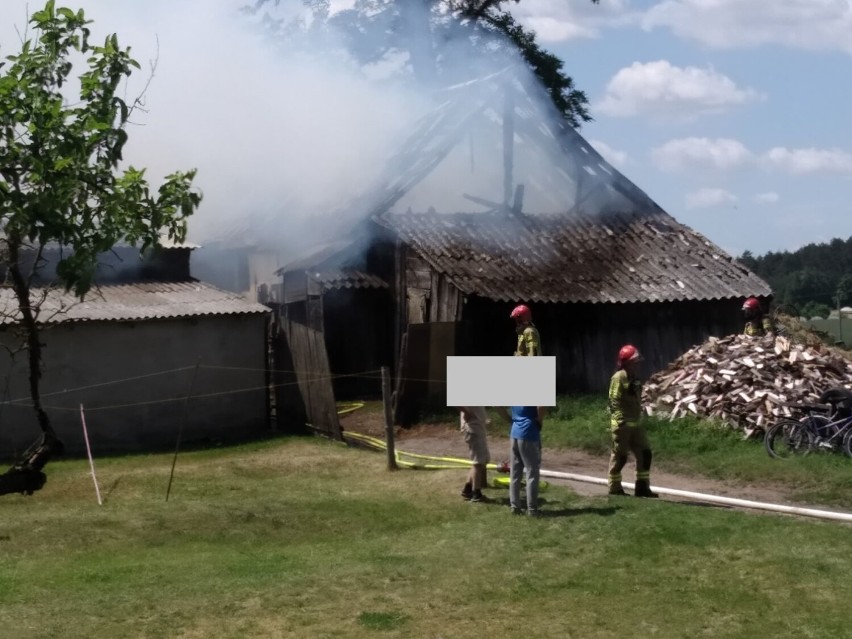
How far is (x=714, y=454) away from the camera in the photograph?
14914 mm

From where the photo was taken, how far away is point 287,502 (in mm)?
A: 12578

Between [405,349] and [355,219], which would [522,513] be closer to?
[405,349]

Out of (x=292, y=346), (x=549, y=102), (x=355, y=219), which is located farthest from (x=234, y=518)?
(x=549, y=102)

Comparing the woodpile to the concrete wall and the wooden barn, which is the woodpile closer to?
the wooden barn

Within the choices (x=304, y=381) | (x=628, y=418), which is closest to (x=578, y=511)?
(x=628, y=418)

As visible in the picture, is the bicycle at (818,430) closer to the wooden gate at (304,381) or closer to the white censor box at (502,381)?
the white censor box at (502,381)

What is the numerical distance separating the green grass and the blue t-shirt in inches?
134

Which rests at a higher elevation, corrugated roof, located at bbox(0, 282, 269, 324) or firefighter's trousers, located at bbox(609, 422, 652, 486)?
corrugated roof, located at bbox(0, 282, 269, 324)

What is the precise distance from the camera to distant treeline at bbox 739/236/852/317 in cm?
4909

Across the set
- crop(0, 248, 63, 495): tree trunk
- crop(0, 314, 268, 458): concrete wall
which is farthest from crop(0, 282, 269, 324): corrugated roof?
crop(0, 248, 63, 495): tree trunk

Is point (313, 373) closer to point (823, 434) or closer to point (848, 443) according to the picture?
point (823, 434)

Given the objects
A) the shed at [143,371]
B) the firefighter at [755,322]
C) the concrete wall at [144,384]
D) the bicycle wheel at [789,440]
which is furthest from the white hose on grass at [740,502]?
the concrete wall at [144,384]

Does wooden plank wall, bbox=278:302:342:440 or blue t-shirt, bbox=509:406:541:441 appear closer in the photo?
blue t-shirt, bbox=509:406:541:441

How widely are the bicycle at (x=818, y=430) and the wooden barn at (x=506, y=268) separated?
21.5 ft
